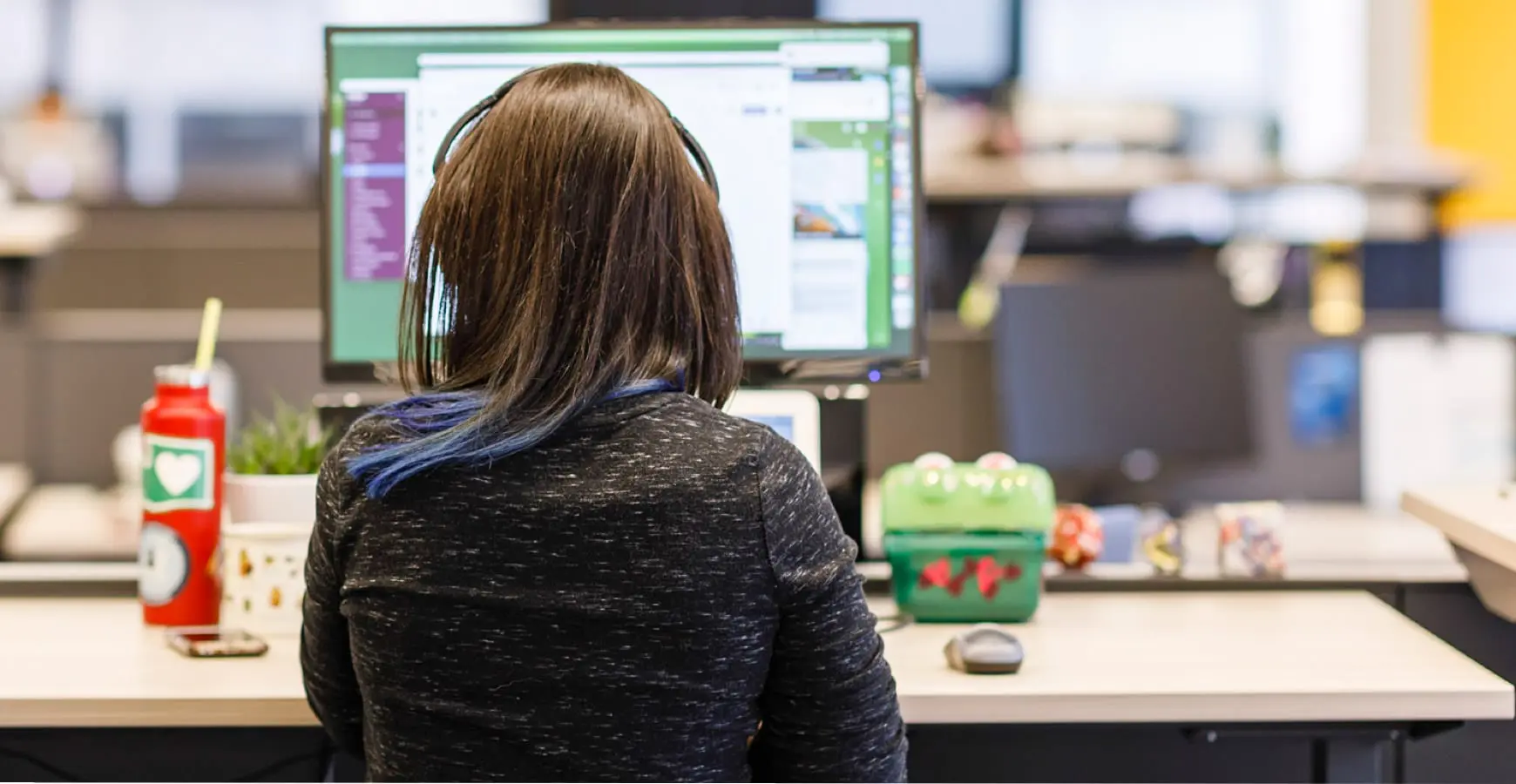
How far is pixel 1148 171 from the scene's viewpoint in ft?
19.4

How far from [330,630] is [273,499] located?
0.38 m

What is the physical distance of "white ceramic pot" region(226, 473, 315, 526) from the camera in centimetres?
138

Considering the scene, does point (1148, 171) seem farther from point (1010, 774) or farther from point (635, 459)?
point (635, 459)

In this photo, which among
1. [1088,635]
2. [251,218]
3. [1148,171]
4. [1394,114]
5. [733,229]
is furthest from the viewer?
[1394,114]

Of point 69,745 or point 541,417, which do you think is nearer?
point 541,417

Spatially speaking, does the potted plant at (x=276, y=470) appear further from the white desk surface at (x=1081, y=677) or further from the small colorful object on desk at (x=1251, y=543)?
the small colorful object on desk at (x=1251, y=543)

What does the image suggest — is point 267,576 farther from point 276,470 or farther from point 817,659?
point 817,659

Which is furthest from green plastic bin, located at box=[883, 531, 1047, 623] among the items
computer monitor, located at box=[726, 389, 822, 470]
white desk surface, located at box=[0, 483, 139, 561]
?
white desk surface, located at box=[0, 483, 139, 561]

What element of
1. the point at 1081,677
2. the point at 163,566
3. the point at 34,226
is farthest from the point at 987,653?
the point at 34,226

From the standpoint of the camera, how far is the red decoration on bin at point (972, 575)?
1368 mm

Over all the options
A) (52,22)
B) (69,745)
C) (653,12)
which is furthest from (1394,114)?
(69,745)

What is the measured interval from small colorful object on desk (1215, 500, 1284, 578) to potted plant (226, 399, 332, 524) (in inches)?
32.9

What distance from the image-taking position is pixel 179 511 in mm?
1374

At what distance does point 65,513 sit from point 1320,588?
5.49 feet
